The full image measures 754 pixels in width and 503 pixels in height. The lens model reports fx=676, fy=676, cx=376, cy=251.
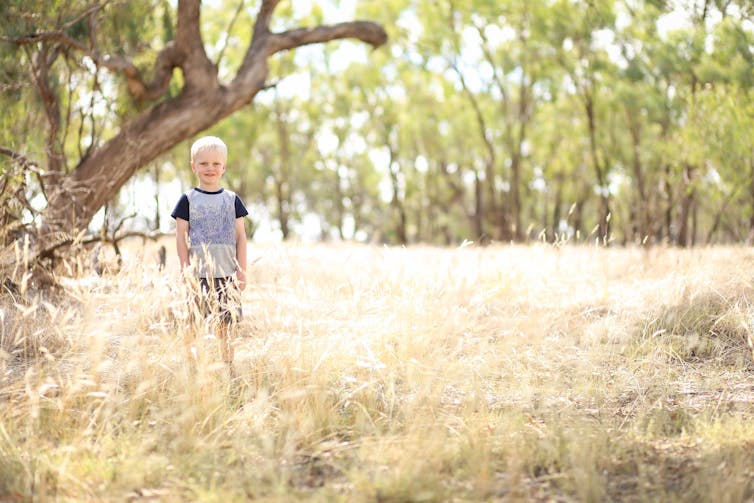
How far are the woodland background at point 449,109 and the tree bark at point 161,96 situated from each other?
0.28ft

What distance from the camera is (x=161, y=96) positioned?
325 inches

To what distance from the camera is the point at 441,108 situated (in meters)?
25.5

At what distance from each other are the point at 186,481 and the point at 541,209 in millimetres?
35358

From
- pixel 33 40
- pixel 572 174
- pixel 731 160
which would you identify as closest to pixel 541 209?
pixel 572 174

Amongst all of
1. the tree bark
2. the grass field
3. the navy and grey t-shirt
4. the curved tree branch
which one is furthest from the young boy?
the curved tree branch

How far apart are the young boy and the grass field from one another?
8.4 inches

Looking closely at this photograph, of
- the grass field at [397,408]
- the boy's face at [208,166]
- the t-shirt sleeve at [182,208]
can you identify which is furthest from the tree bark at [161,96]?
the boy's face at [208,166]

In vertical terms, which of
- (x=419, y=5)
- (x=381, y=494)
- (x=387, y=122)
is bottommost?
(x=381, y=494)

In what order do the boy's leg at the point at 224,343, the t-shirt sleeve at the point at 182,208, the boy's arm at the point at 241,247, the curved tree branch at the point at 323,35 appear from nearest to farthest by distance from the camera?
the boy's leg at the point at 224,343 → the t-shirt sleeve at the point at 182,208 → the boy's arm at the point at 241,247 → the curved tree branch at the point at 323,35

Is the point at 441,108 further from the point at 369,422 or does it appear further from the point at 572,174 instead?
the point at 369,422

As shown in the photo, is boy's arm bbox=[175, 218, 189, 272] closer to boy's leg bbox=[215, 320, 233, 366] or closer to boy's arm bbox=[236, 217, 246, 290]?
boy's arm bbox=[236, 217, 246, 290]

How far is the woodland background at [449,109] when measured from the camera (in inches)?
302

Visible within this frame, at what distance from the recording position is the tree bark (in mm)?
7070

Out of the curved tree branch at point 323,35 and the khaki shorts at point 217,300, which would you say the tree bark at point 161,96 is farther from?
the khaki shorts at point 217,300
